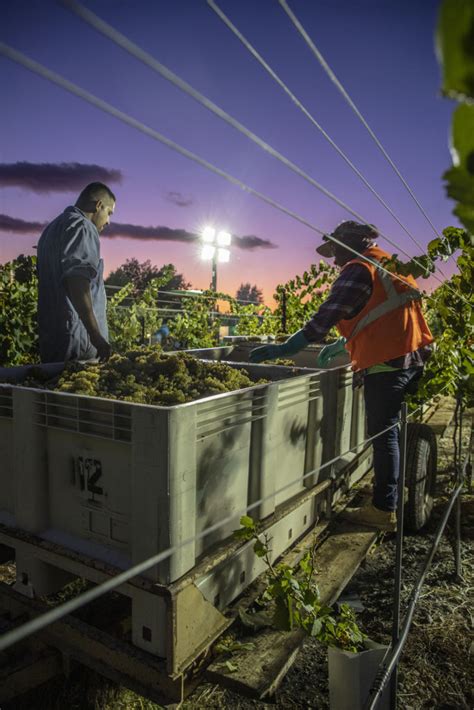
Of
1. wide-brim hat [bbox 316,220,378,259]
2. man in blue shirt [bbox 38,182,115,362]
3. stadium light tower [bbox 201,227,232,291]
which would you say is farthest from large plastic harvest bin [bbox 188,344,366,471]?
stadium light tower [bbox 201,227,232,291]

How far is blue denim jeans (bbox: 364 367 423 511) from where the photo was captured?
10.1ft

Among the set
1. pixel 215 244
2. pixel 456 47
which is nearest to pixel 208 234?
pixel 215 244

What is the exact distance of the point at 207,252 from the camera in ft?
61.4

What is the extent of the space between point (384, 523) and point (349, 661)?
4.18ft

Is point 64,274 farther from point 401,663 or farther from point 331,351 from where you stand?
point 401,663

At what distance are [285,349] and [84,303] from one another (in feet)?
4.50

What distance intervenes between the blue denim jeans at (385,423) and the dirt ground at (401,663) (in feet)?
1.68

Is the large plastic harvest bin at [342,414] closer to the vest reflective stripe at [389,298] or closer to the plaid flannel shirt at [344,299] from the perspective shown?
the plaid flannel shirt at [344,299]

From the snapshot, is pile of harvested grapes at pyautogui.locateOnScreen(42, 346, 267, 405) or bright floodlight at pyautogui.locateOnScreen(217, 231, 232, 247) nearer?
pile of harvested grapes at pyautogui.locateOnScreen(42, 346, 267, 405)

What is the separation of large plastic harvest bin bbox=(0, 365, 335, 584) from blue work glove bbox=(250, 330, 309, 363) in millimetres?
923

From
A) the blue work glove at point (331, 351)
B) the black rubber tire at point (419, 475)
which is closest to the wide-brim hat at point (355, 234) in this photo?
the blue work glove at point (331, 351)

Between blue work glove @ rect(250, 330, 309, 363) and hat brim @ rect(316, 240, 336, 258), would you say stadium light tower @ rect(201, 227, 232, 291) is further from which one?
blue work glove @ rect(250, 330, 309, 363)

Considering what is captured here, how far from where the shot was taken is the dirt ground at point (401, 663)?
82.7 inches

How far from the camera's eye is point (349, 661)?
1.80m
